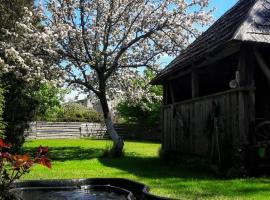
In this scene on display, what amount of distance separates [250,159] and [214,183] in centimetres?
163

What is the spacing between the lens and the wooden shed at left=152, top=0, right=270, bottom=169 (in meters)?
12.2

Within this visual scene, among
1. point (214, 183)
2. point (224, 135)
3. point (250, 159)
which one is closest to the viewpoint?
point (214, 183)

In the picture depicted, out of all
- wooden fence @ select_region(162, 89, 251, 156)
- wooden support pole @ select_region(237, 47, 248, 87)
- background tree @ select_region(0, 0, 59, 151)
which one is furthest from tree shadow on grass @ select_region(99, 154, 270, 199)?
background tree @ select_region(0, 0, 59, 151)

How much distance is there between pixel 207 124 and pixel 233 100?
1744 mm

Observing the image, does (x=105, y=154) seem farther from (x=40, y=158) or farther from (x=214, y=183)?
(x=40, y=158)

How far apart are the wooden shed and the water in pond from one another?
12.1 ft

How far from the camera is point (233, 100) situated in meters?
12.7

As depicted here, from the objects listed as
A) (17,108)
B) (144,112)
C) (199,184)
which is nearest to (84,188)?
(199,184)

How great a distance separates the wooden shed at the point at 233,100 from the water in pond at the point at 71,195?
12.1 ft

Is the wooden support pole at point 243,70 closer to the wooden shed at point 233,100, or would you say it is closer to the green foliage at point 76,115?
the wooden shed at point 233,100

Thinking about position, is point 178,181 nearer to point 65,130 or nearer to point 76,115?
point 65,130

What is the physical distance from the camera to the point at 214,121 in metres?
13.5

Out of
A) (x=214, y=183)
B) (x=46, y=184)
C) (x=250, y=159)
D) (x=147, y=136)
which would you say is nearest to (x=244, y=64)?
(x=250, y=159)

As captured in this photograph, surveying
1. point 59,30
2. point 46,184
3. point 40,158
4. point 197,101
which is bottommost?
point 46,184
